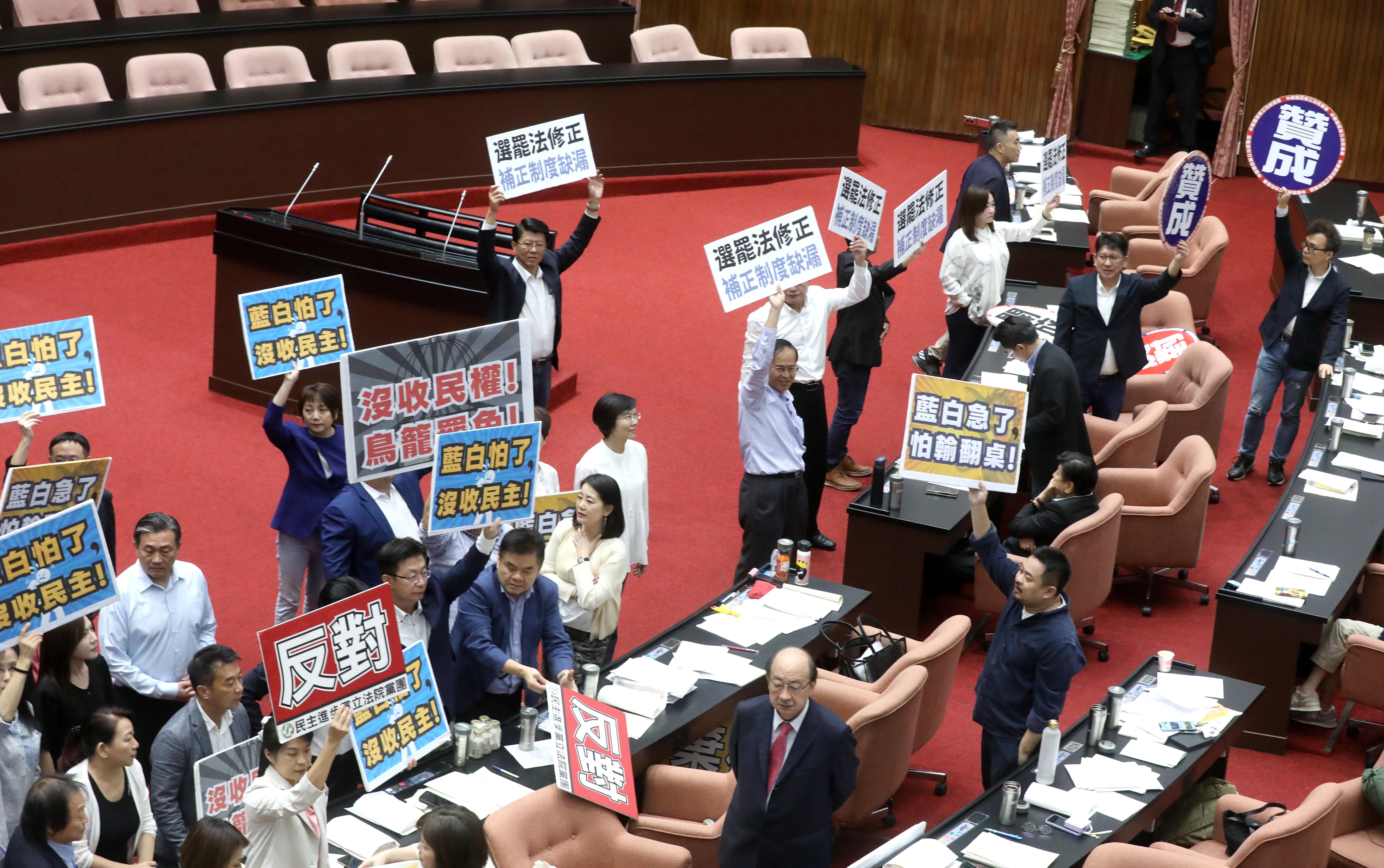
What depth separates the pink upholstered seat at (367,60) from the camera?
12547 mm

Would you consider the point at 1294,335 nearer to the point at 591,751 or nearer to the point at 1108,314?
the point at 1108,314

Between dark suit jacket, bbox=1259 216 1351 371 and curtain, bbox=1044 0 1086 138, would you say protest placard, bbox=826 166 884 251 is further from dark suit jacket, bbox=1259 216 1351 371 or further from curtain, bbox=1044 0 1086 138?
curtain, bbox=1044 0 1086 138

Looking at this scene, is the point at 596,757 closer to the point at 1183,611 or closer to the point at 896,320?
the point at 1183,611

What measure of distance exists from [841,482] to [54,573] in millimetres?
4937

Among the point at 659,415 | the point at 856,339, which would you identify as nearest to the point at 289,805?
the point at 856,339

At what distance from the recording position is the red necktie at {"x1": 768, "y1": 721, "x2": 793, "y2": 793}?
4.97 meters

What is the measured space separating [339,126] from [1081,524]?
7265 millimetres

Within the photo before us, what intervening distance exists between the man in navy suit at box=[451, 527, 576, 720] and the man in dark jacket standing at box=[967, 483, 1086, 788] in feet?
5.33

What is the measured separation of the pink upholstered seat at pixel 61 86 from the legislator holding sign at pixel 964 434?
24.9ft

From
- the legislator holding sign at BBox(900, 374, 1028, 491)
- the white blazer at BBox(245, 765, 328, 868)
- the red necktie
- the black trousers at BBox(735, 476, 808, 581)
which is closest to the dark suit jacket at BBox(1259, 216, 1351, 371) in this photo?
the legislator holding sign at BBox(900, 374, 1028, 491)

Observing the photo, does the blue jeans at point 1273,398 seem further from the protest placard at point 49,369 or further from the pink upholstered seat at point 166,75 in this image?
the pink upholstered seat at point 166,75

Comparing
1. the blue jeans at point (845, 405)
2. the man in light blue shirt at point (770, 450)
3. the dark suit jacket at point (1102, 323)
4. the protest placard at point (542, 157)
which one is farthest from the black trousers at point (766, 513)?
the protest placard at point (542, 157)

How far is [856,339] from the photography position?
829 centimetres

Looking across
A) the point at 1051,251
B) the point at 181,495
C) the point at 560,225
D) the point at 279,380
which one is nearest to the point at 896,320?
the point at 1051,251
